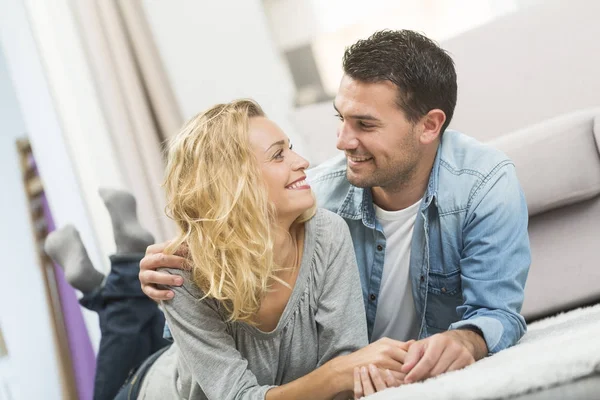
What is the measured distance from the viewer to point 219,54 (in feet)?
10.2

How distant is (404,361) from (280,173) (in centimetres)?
40

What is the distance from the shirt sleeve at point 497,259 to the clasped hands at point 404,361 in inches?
4.6

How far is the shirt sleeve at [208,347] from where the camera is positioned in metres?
1.16

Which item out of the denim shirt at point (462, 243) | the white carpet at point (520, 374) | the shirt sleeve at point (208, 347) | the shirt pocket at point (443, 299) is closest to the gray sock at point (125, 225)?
the denim shirt at point (462, 243)

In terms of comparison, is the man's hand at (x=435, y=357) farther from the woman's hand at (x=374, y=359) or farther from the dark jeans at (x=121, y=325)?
the dark jeans at (x=121, y=325)

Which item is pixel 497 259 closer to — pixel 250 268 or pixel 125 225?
pixel 250 268

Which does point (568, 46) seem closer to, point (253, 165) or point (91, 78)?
point (253, 165)

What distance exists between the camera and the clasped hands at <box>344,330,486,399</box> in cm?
105

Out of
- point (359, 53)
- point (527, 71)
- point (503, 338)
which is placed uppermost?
point (359, 53)

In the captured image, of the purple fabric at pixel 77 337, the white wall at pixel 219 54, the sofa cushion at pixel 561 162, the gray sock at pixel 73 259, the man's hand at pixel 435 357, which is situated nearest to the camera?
the man's hand at pixel 435 357

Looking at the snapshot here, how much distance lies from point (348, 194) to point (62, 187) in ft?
5.49

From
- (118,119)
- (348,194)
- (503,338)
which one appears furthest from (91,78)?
(503,338)

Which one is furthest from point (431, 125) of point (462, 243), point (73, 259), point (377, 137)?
point (73, 259)

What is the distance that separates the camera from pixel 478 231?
1.31 metres
